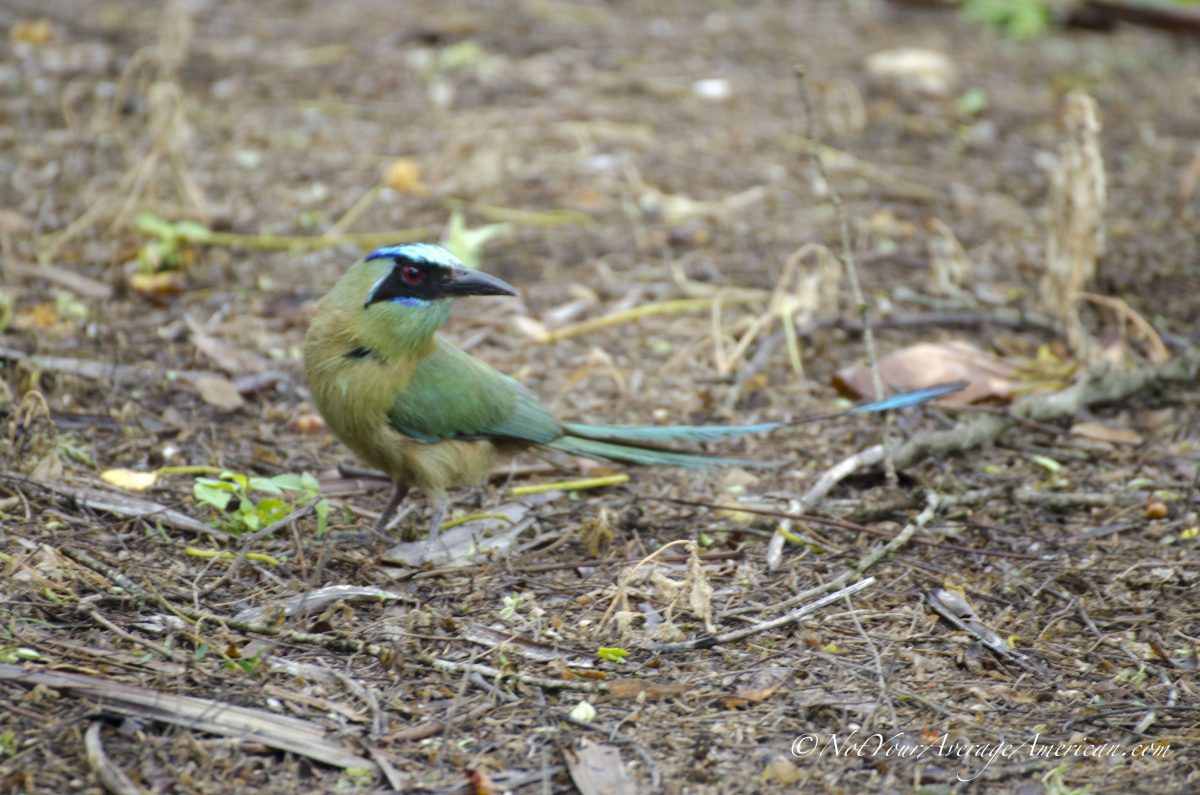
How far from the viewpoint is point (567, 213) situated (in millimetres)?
7074

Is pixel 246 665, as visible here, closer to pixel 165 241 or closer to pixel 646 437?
pixel 646 437

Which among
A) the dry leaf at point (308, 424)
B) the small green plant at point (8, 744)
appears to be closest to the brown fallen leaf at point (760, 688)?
the small green plant at point (8, 744)

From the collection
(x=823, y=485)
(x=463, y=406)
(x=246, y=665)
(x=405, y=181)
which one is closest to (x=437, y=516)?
→ (x=463, y=406)

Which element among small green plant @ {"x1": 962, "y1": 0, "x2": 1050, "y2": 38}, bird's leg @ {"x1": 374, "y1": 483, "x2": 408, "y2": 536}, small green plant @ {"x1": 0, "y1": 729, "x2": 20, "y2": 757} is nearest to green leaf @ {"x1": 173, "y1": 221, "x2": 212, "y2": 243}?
bird's leg @ {"x1": 374, "y1": 483, "x2": 408, "y2": 536}

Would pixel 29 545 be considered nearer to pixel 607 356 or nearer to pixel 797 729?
pixel 797 729

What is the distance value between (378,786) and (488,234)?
3553 mm

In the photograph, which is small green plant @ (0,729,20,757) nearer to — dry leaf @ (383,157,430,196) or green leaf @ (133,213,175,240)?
green leaf @ (133,213,175,240)

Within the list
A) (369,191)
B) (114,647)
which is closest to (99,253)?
(369,191)

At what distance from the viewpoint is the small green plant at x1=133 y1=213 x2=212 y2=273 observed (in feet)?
20.3

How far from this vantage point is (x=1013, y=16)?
10.6 meters

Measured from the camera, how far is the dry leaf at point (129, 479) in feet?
14.5

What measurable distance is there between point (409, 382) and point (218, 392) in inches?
43.9

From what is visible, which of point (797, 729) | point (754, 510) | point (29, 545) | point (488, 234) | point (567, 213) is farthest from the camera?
point (567, 213)

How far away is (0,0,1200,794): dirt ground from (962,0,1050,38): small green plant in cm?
53
